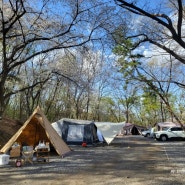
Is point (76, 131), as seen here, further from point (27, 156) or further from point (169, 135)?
point (169, 135)

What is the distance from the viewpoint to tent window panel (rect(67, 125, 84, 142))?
22641 millimetres

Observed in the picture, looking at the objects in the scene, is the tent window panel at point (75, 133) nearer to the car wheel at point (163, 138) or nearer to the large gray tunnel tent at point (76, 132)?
the large gray tunnel tent at point (76, 132)

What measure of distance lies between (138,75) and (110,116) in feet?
157

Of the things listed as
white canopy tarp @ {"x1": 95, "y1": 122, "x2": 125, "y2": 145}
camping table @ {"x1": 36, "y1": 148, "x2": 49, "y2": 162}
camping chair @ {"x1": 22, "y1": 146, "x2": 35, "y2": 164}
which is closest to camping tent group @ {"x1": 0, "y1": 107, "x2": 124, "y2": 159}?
white canopy tarp @ {"x1": 95, "y1": 122, "x2": 125, "y2": 145}

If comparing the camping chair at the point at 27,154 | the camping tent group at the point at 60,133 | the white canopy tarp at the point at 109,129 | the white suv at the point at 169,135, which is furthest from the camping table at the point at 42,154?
the white suv at the point at 169,135

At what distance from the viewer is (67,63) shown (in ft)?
68.1

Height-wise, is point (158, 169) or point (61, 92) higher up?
point (61, 92)

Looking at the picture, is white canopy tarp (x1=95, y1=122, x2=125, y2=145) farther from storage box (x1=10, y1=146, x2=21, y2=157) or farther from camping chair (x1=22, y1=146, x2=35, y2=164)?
camping chair (x1=22, y1=146, x2=35, y2=164)

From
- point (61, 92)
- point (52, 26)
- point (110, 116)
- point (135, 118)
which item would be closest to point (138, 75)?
point (52, 26)

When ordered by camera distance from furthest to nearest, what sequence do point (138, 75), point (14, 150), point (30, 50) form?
1. point (30, 50)
2. point (138, 75)
3. point (14, 150)

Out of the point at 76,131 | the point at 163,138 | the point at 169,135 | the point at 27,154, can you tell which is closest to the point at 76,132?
the point at 76,131

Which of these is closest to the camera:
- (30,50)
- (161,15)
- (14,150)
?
(161,15)

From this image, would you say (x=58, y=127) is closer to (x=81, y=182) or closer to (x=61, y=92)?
(x=81, y=182)

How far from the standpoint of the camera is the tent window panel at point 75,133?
22.6 metres
